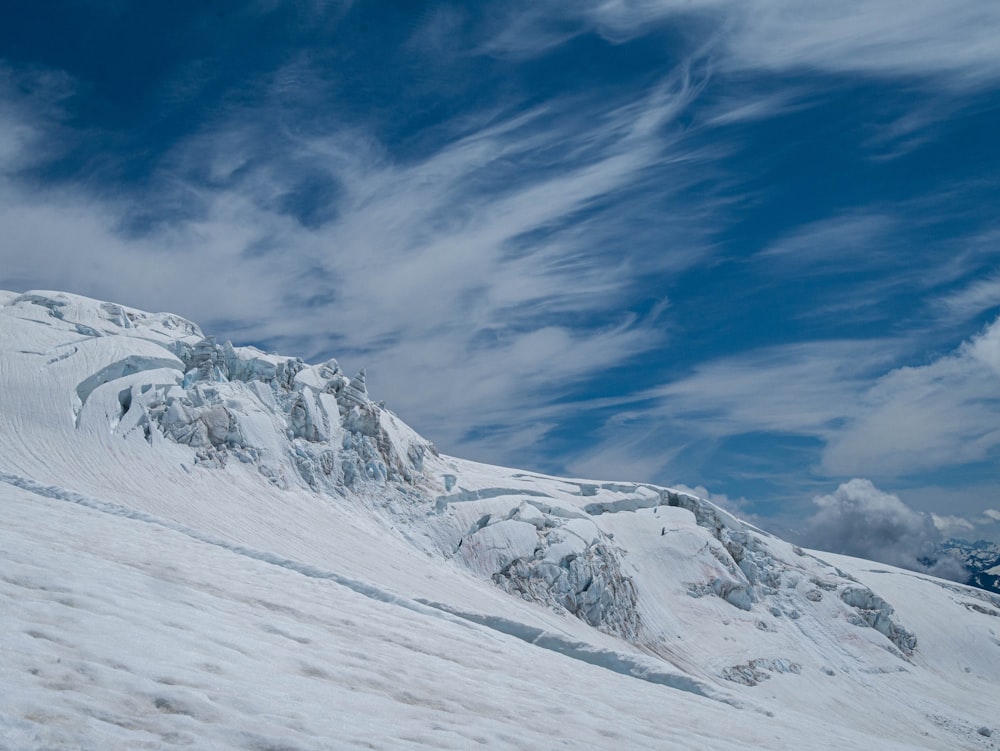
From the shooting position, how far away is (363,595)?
64.6ft

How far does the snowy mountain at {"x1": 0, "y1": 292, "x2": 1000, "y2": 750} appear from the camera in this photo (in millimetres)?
9281

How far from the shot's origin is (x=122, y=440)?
41781mm

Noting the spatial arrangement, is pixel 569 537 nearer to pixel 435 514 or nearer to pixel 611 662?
pixel 435 514

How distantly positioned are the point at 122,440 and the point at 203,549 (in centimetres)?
2586

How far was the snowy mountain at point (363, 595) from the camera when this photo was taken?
9.28 metres

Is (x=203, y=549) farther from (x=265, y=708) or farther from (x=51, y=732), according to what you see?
(x=51, y=732)

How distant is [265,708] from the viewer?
340 inches

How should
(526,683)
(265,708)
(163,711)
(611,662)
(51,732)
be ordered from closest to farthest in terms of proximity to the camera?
(51,732), (163,711), (265,708), (526,683), (611,662)

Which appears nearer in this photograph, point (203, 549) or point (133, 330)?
point (203, 549)

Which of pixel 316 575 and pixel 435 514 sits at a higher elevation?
pixel 435 514

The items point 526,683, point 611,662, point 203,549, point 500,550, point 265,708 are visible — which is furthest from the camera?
point 500,550

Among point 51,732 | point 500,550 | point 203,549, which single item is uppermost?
point 500,550

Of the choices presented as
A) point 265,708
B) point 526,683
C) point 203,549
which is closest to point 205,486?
point 203,549

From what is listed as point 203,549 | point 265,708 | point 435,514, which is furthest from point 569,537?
point 265,708
